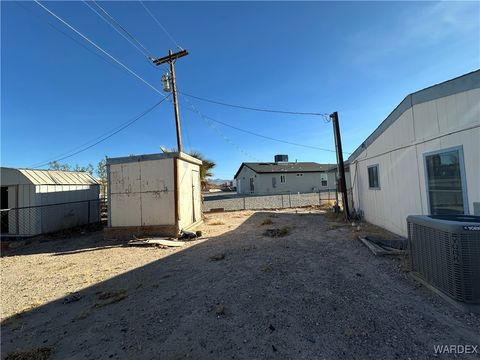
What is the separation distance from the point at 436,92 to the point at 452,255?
3642 millimetres

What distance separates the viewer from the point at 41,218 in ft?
38.9

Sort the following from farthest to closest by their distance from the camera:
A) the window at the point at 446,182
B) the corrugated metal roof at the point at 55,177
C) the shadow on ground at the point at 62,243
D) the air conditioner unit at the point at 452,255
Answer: the corrugated metal roof at the point at 55,177 → the shadow on ground at the point at 62,243 → the window at the point at 446,182 → the air conditioner unit at the point at 452,255

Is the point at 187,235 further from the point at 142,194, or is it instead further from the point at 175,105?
the point at 175,105

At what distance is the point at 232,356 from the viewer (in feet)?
8.86

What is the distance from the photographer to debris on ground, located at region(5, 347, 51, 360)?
2.97 metres

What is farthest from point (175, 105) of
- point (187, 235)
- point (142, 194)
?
point (187, 235)

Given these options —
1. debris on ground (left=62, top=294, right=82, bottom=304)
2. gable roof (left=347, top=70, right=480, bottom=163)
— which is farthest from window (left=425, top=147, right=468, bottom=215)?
debris on ground (left=62, top=294, right=82, bottom=304)

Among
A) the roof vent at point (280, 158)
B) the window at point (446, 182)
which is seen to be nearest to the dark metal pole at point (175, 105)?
the window at point (446, 182)

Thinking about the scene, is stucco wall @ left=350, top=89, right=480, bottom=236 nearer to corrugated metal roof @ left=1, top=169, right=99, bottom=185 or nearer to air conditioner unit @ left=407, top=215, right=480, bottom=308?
air conditioner unit @ left=407, top=215, right=480, bottom=308

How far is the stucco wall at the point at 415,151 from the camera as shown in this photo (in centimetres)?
456

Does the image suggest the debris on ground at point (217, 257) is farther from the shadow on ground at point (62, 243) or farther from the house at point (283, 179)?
the house at point (283, 179)

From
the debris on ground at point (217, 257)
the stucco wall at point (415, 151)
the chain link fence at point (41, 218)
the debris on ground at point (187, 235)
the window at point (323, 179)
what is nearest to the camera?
the stucco wall at point (415, 151)

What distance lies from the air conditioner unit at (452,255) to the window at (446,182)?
1.56m

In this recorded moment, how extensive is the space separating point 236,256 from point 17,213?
37.2 ft
